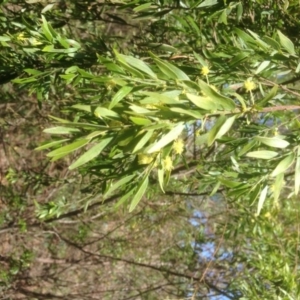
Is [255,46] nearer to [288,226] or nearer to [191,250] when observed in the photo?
[288,226]

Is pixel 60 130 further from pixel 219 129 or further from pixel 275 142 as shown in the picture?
pixel 275 142

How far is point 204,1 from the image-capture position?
210 cm

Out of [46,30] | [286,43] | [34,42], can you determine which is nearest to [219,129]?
[286,43]

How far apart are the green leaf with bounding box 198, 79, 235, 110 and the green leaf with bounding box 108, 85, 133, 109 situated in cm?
22

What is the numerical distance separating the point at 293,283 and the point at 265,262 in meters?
0.43

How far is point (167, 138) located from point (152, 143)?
0.22 ft

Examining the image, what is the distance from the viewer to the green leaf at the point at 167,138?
1.28 m

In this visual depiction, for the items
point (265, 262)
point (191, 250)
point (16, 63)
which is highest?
point (16, 63)

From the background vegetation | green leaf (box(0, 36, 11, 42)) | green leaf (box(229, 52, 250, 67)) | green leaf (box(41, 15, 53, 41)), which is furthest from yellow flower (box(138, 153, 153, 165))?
green leaf (box(0, 36, 11, 42))

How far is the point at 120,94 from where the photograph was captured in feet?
4.58

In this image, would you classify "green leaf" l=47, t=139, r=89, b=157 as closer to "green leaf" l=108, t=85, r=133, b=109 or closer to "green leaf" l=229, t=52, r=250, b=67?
"green leaf" l=108, t=85, r=133, b=109

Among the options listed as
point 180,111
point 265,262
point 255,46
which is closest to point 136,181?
point 180,111

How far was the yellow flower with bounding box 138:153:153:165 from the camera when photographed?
1.47 metres

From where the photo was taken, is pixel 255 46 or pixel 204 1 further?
pixel 204 1
